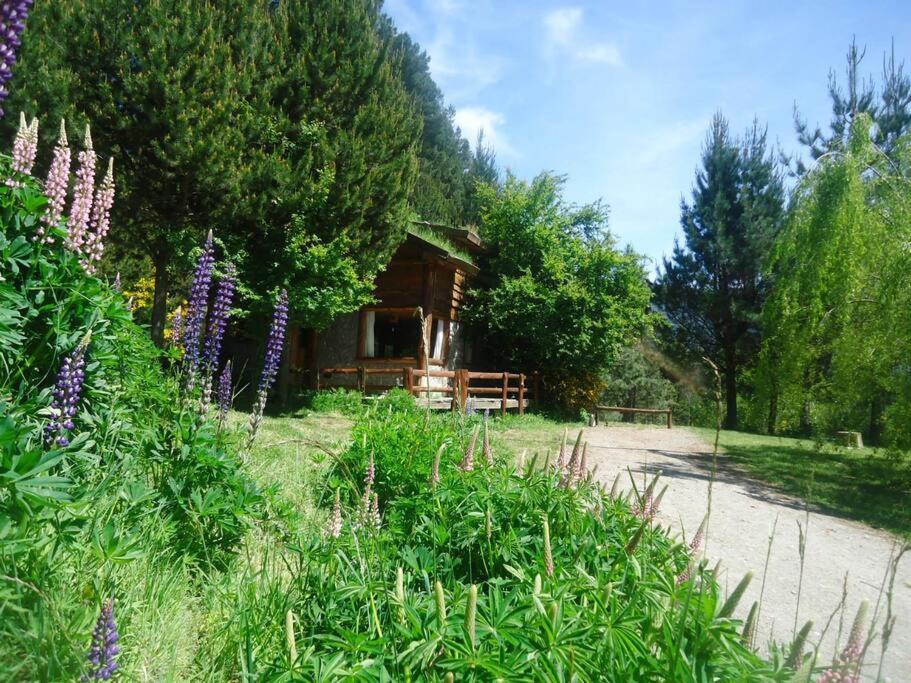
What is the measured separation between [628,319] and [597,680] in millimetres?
20916

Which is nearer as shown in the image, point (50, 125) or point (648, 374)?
point (50, 125)

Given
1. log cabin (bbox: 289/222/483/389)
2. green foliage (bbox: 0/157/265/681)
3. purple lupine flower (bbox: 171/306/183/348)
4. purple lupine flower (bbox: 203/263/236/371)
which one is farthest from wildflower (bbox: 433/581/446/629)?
log cabin (bbox: 289/222/483/389)

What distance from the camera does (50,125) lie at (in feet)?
31.0

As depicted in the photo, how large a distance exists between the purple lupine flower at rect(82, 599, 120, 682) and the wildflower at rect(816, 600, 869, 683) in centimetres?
169

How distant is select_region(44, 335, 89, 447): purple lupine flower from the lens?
2.43 metres

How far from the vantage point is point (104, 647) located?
143 centimetres

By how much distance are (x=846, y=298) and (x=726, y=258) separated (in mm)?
18555

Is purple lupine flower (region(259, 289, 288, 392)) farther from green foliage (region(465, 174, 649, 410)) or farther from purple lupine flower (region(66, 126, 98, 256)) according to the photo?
green foliage (region(465, 174, 649, 410))

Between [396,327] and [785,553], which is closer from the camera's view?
[785,553]

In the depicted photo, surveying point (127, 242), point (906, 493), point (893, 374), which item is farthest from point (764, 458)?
point (127, 242)

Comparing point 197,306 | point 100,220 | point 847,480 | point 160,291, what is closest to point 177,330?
point 100,220

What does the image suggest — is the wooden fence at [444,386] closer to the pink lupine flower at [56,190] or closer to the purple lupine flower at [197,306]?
the purple lupine flower at [197,306]

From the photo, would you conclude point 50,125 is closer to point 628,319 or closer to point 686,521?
point 686,521

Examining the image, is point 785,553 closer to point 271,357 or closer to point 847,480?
point 271,357
